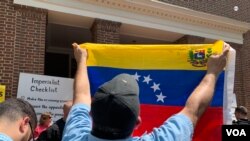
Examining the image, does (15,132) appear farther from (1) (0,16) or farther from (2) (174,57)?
(1) (0,16)

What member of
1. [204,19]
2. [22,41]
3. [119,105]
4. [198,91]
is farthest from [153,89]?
[204,19]

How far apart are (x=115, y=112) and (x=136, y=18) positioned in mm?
9269

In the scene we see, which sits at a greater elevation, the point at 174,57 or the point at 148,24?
the point at 148,24

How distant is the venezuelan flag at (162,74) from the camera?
3.29 metres

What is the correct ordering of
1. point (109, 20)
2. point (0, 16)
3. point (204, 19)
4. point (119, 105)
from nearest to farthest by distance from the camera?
point (119, 105) → point (0, 16) → point (109, 20) → point (204, 19)

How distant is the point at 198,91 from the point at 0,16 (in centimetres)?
746

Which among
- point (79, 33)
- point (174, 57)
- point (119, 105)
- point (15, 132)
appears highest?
point (79, 33)

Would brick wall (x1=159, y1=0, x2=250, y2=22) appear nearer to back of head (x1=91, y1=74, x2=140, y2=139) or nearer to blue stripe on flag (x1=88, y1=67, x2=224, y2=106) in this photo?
blue stripe on flag (x1=88, y1=67, x2=224, y2=106)

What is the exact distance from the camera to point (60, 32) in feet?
40.1

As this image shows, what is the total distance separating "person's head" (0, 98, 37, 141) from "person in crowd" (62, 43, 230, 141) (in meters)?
0.21

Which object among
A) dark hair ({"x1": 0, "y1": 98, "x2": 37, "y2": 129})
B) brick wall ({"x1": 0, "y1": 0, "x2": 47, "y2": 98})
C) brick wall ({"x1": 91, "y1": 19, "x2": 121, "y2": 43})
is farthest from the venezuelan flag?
brick wall ({"x1": 91, "y1": 19, "x2": 121, "y2": 43})

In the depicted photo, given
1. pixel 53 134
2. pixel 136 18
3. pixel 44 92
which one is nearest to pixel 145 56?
pixel 53 134

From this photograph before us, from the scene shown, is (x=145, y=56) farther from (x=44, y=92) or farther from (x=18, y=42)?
(x=18, y=42)

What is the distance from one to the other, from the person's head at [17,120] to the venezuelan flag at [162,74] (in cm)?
158
